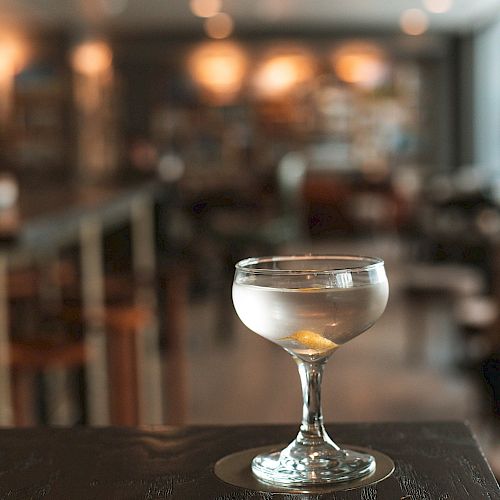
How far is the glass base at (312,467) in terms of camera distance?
0.63m

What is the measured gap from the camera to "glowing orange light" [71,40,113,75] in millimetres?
12031

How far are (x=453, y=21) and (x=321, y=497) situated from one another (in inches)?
455

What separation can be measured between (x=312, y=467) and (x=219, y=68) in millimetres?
11853

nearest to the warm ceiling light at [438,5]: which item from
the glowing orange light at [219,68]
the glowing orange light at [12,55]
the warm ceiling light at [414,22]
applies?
the warm ceiling light at [414,22]

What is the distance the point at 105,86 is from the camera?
39.9 ft

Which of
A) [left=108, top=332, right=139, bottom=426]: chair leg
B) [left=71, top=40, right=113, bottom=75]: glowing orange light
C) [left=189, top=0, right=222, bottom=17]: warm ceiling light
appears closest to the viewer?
[left=108, top=332, right=139, bottom=426]: chair leg

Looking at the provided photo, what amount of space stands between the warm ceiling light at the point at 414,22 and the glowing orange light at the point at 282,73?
1.24 metres

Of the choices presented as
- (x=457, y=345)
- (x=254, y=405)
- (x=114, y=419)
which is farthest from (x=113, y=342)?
(x=457, y=345)

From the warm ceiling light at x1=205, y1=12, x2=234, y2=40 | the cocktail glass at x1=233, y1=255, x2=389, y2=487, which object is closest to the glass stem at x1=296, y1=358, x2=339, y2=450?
the cocktail glass at x1=233, y1=255, x2=389, y2=487

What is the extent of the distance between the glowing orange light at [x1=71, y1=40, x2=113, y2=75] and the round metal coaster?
11760mm

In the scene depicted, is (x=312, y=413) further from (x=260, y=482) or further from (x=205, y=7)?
(x=205, y=7)

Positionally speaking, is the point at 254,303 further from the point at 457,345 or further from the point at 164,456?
the point at 457,345

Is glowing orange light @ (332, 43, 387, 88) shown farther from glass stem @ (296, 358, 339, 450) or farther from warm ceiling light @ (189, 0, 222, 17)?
glass stem @ (296, 358, 339, 450)

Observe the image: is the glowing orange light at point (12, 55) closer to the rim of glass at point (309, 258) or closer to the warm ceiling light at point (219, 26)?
the warm ceiling light at point (219, 26)
